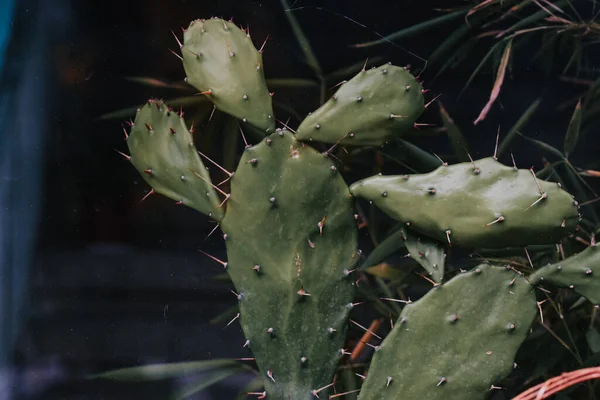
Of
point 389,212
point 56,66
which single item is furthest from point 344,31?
point 56,66

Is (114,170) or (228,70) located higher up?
(228,70)

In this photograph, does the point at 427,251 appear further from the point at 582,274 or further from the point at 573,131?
the point at 573,131

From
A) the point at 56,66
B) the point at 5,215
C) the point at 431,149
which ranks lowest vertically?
the point at 5,215

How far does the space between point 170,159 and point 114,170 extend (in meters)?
0.20

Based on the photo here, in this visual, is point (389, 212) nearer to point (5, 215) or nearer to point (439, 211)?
point (439, 211)

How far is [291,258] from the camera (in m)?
1.21

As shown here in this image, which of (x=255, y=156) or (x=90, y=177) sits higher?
(x=255, y=156)

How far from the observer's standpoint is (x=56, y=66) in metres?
1.42

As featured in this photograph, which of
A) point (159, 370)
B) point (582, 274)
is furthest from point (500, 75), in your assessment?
point (159, 370)

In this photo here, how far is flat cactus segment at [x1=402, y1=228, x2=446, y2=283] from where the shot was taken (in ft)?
3.98

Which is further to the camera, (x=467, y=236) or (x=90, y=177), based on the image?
(x=90, y=177)

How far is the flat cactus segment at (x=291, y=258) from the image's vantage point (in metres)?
1.21

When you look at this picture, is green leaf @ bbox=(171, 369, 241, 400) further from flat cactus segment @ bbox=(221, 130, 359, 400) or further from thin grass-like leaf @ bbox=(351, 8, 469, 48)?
thin grass-like leaf @ bbox=(351, 8, 469, 48)

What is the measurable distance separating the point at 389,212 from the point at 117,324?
591 millimetres
